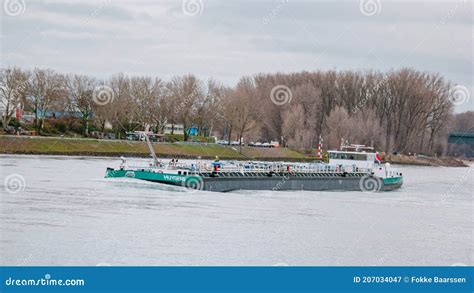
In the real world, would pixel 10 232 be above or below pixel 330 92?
below

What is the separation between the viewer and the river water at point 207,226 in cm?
2461

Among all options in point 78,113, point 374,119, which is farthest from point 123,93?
point 374,119

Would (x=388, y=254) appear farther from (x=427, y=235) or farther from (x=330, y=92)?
(x=330, y=92)

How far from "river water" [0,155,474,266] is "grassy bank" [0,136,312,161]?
20.3m

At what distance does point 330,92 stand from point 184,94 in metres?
27.1

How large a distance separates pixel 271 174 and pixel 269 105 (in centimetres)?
5514

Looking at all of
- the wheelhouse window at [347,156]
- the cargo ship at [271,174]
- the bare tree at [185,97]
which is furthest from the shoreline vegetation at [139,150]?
the wheelhouse window at [347,156]

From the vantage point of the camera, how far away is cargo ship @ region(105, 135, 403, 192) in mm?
45656

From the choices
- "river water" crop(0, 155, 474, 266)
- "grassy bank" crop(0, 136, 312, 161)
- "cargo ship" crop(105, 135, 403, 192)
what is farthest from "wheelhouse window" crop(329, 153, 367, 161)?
"grassy bank" crop(0, 136, 312, 161)

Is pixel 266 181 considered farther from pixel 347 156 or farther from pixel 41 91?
pixel 41 91

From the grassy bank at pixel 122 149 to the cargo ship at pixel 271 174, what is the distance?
17786mm

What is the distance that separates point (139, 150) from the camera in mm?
79812

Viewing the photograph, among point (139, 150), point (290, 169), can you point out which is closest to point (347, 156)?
point (290, 169)
